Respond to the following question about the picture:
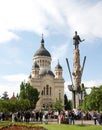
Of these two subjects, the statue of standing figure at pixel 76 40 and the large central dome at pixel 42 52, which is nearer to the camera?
the statue of standing figure at pixel 76 40

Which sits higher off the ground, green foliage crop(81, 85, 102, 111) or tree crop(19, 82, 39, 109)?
tree crop(19, 82, 39, 109)

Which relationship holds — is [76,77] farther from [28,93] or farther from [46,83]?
[46,83]

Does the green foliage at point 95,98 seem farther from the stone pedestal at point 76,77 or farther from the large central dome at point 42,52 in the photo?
the large central dome at point 42,52

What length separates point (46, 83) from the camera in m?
105

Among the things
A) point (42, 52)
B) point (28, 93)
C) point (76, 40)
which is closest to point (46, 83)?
point (42, 52)

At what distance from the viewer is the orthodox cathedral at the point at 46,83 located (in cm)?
10318

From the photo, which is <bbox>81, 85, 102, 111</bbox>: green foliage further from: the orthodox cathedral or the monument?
the orthodox cathedral

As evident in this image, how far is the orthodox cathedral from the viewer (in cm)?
10318

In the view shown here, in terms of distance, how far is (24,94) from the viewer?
84500 mm

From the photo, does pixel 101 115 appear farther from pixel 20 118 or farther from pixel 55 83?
pixel 55 83

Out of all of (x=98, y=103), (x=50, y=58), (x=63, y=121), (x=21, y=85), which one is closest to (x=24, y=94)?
(x=21, y=85)

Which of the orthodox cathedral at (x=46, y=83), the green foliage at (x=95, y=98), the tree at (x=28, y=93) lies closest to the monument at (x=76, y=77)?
the green foliage at (x=95, y=98)

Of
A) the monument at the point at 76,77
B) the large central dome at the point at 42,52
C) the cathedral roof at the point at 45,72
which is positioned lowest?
the monument at the point at 76,77

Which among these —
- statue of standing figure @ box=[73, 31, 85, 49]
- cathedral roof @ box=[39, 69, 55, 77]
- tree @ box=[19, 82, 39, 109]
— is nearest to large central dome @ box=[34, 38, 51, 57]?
cathedral roof @ box=[39, 69, 55, 77]
